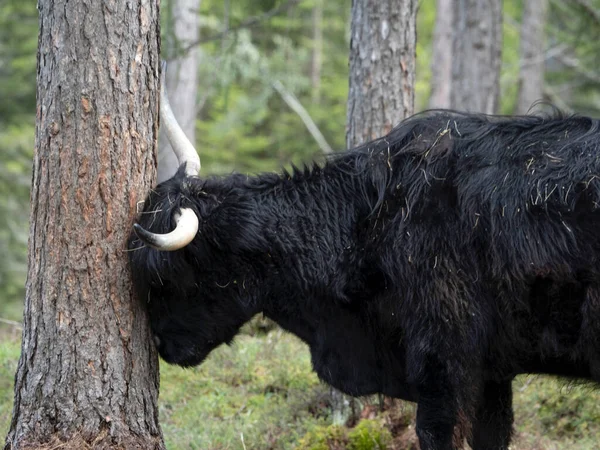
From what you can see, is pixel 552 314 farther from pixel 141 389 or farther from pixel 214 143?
pixel 214 143

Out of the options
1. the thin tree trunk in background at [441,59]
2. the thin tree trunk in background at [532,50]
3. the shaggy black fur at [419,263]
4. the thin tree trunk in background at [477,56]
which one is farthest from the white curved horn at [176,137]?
the thin tree trunk in background at [532,50]

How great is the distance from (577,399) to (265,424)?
283cm

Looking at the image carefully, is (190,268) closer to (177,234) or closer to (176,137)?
(177,234)

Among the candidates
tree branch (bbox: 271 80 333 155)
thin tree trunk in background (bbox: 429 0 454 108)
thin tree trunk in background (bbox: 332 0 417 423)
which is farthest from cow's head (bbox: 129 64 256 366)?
tree branch (bbox: 271 80 333 155)

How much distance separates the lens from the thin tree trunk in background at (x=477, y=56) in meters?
12.4

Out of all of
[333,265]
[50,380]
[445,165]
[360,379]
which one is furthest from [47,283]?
[445,165]

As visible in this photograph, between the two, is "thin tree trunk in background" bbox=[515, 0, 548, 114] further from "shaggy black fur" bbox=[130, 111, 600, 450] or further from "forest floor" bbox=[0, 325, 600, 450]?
"shaggy black fur" bbox=[130, 111, 600, 450]

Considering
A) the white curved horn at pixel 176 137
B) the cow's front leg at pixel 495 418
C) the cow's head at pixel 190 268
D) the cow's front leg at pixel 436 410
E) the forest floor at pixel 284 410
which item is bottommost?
the forest floor at pixel 284 410

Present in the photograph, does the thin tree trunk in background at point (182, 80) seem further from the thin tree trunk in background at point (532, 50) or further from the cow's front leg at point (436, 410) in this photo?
the thin tree trunk in background at point (532, 50)

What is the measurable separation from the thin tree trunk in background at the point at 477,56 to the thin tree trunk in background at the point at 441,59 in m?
3.49

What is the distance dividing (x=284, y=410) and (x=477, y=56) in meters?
7.83

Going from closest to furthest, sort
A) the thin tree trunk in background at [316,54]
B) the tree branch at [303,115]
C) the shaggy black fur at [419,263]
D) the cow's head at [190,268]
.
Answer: the shaggy black fur at [419,263] → the cow's head at [190,268] → the tree branch at [303,115] → the thin tree trunk in background at [316,54]

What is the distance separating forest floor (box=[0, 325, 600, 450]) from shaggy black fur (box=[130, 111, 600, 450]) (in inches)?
34.6

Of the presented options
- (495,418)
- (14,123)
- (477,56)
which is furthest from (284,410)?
(14,123)
